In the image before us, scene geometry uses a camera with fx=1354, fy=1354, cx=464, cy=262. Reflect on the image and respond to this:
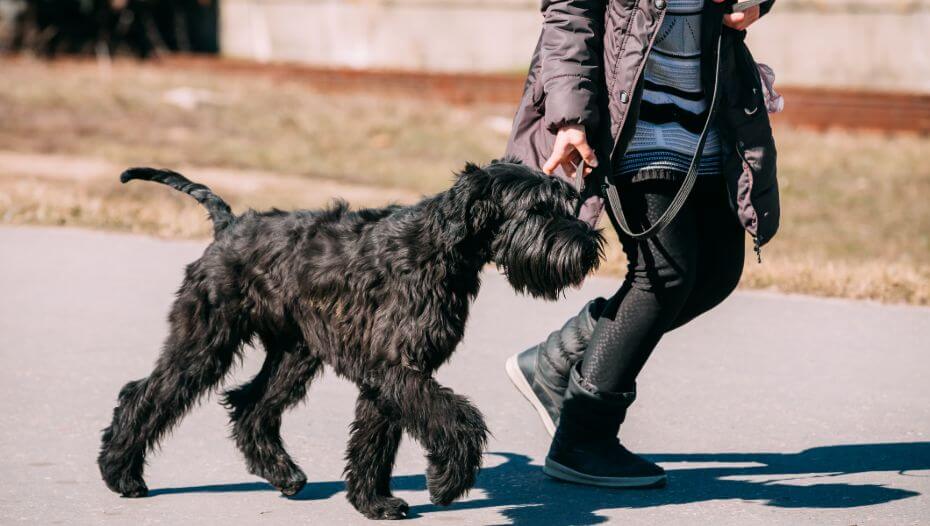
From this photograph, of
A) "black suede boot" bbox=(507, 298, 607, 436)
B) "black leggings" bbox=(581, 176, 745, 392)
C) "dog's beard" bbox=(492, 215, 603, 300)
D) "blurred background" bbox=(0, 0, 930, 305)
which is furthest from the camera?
"blurred background" bbox=(0, 0, 930, 305)

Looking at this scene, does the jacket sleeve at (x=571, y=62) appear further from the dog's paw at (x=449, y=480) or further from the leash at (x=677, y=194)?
the dog's paw at (x=449, y=480)

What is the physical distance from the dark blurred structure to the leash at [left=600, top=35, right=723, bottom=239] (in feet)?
50.6

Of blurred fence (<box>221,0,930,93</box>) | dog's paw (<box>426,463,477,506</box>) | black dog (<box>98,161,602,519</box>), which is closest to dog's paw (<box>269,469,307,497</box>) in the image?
black dog (<box>98,161,602,519</box>)

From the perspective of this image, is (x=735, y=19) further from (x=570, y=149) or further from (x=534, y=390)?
(x=534, y=390)

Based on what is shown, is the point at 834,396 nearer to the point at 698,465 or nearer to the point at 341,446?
the point at 698,465

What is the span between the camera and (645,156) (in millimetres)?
4426

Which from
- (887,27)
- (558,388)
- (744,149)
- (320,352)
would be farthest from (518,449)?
(887,27)

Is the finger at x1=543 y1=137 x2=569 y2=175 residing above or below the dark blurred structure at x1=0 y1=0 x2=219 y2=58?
below

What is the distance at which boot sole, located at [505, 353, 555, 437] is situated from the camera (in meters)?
5.08

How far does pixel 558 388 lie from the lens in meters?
5.02

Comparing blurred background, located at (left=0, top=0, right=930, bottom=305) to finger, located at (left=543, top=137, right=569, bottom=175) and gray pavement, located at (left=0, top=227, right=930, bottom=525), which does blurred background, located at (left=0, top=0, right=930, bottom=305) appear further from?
finger, located at (left=543, top=137, right=569, bottom=175)

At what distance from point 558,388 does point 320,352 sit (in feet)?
3.15

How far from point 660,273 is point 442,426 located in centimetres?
93

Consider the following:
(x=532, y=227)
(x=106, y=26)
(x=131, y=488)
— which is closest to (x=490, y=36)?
(x=106, y=26)
